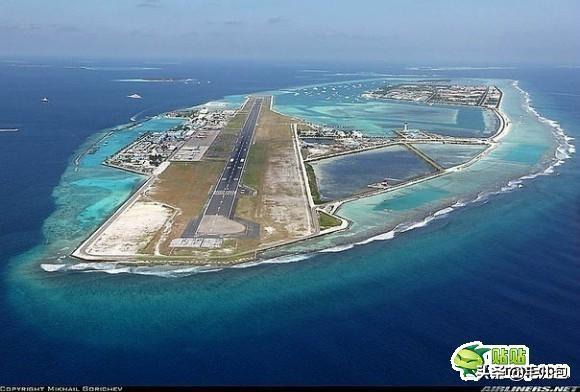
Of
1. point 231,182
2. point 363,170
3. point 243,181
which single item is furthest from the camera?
point 363,170

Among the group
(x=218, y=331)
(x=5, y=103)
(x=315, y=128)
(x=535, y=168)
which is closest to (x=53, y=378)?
(x=218, y=331)

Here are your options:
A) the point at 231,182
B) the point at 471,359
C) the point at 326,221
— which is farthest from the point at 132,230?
the point at 471,359

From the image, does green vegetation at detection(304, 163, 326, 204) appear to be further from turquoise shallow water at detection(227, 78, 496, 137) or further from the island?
turquoise shallow water at detection(227, 78, 496, 137)

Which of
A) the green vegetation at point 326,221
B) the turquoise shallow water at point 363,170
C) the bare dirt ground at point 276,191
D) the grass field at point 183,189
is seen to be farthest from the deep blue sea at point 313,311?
the turquoise shallow water at point 363,170

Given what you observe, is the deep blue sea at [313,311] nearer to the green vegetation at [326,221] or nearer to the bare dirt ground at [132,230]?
the bare dirt ground at [132,230]

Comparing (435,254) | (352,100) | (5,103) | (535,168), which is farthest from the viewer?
(352,100)

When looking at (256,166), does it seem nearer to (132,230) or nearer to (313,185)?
(313,185)

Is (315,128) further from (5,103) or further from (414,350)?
(5,103)
